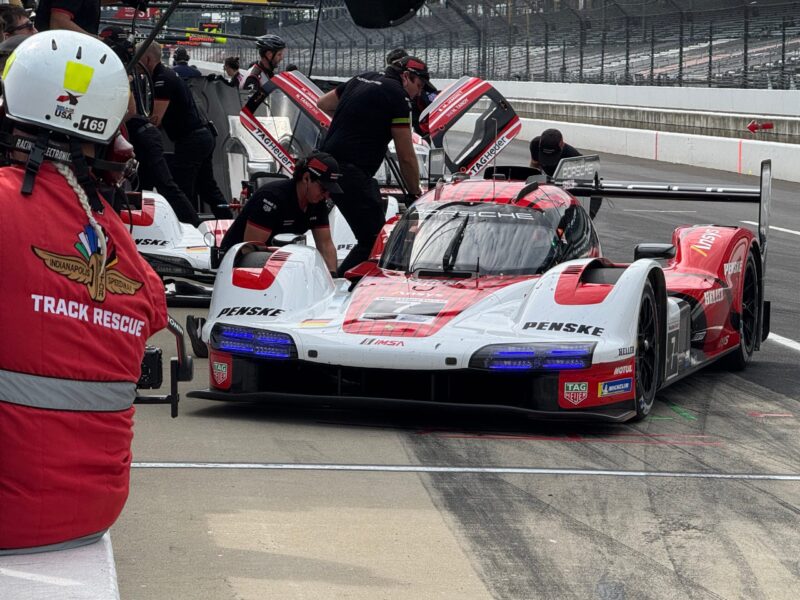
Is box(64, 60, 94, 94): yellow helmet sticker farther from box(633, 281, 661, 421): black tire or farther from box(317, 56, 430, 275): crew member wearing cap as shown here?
box(317, 56, 430, 275): crew member wearing cap

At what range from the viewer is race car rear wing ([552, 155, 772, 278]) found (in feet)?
32.2

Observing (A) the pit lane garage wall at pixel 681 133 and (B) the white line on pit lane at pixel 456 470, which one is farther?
(A) the pit lane garage wall at pixel 681 133

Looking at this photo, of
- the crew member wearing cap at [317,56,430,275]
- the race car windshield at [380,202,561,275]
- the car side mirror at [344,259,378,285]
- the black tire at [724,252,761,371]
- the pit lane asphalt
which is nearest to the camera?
the pit lane asphalt

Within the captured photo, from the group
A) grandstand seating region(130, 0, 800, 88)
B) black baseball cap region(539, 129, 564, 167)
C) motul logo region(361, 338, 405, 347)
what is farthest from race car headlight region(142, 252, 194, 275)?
grandstand seating region(130, 0, 800, 88)

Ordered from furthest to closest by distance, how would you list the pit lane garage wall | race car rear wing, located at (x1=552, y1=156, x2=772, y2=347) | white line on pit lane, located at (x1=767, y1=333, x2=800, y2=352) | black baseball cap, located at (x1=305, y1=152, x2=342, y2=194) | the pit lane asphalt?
the pit lane garage wall, white line on pit lane, located at (x1=767, y1=333, x2=800, y2=352), race car rear wing, located at (x1=552, y1=156, x2=772, y2=347), black baseball cap, located at (x1=305, y1=152, x2=342, y2=194), the pit lane asphalt

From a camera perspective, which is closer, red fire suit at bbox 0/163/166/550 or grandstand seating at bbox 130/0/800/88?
red fire suit at bbox 0/163/166/550

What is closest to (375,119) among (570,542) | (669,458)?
(669,458)

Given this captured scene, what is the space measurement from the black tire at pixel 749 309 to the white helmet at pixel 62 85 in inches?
262

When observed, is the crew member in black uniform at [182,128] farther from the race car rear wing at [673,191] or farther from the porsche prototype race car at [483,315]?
the porsche prototype race car at [483,315]

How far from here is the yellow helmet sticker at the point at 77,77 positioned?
3307 millimetres

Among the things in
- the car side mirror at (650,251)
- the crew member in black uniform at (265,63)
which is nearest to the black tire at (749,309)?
the car side mirror at (650,251)

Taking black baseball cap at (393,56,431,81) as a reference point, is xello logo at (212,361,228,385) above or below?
below

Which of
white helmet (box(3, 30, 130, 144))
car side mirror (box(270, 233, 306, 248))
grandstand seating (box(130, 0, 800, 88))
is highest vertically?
grandstand seating (box(130, 0, 800, 88))

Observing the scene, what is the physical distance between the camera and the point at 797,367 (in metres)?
9.46
